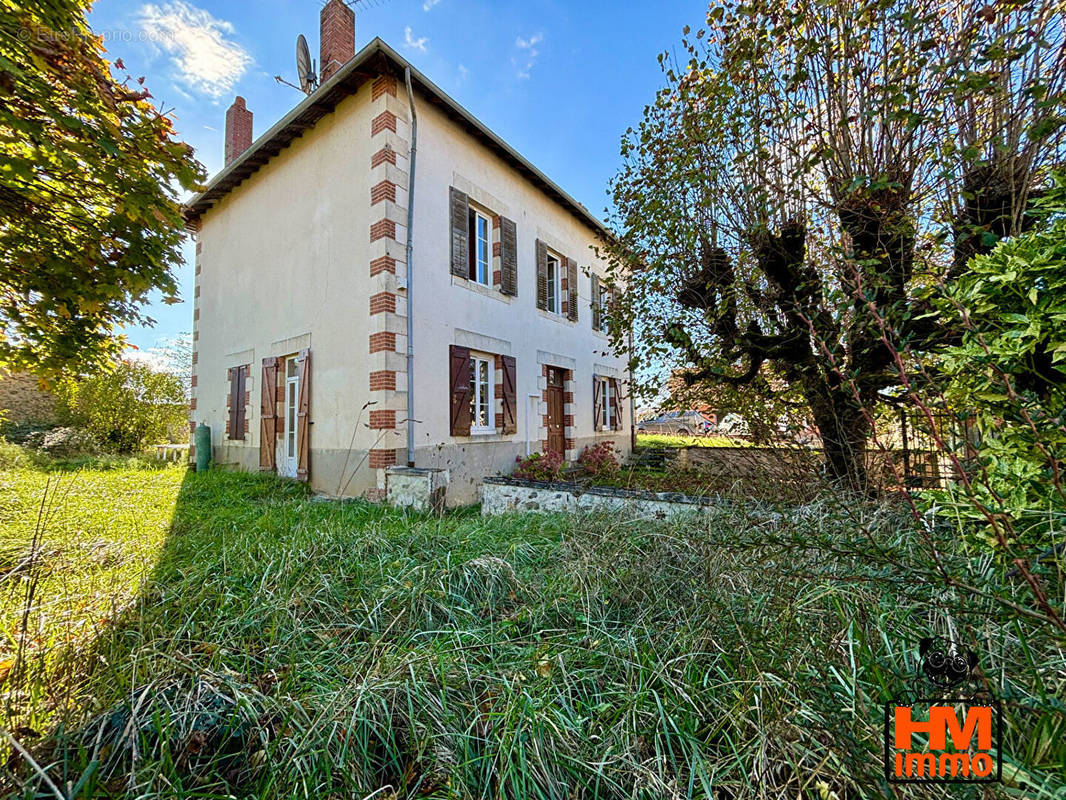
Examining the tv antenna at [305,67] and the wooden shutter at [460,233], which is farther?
the tv antenna at [305,67]

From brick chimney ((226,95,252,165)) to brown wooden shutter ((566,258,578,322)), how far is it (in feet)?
25.0

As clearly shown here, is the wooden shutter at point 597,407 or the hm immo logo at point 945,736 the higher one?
the wooden shutter at point 597,407

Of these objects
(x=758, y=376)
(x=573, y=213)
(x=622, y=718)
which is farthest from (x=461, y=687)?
(x=573, y=213)

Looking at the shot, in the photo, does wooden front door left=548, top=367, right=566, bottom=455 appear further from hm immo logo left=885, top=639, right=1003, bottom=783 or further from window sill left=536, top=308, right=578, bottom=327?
hm immo logo left=885, top=639, right=1003, bottom=783

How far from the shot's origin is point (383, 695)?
1.66m

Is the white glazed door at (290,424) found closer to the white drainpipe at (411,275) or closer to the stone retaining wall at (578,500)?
the white drainpipe at (411,275)

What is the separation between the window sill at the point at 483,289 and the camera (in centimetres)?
719

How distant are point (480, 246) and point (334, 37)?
14.6 feet

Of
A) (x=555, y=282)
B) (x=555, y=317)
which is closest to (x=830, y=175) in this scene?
(x=555, y=317)

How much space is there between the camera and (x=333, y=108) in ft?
23.0

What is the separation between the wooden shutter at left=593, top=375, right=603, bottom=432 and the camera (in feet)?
36.3

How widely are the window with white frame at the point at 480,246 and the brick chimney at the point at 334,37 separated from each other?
3.51 m

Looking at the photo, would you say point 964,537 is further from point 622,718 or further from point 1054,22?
point 1054,22

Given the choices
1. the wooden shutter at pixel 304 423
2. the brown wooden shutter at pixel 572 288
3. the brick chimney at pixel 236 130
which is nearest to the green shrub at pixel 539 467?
the wooden shutter at pixel 304 423
